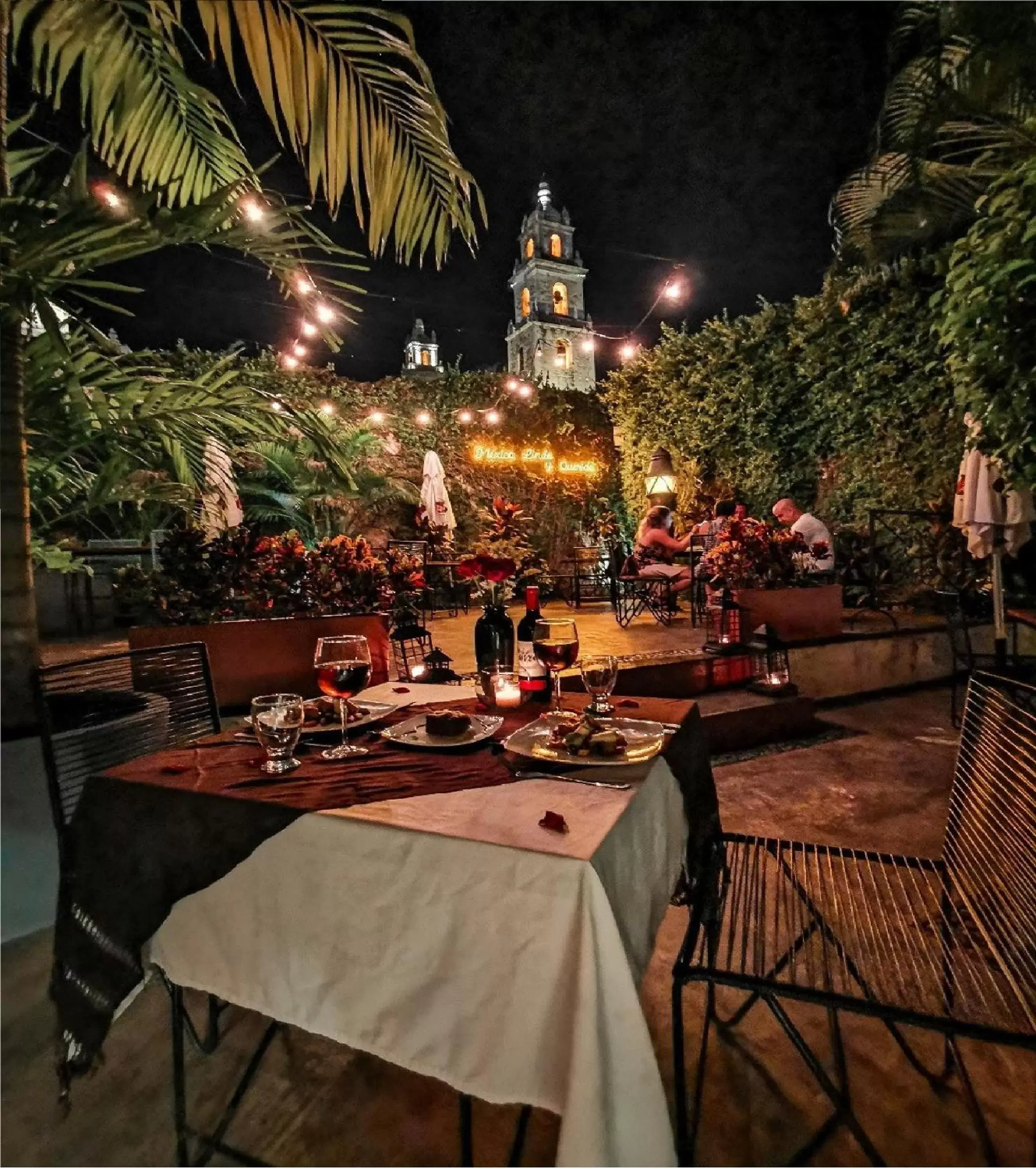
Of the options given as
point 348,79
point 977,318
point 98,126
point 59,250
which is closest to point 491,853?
point 59,250

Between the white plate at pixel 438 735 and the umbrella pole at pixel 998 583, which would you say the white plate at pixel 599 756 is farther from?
the umbrella pole at pixel 998 583

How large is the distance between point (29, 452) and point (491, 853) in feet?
9.08

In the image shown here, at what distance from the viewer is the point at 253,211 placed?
2459 mm

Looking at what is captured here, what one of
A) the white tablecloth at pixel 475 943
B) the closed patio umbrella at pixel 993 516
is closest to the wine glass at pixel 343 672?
the white tablecloth at pixel 475 943

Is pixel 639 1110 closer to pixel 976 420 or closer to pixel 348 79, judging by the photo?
pixel 348 79

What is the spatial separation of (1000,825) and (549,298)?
39.5 metres

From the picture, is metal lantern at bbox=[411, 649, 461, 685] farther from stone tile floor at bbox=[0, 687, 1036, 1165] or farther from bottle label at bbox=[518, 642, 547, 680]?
stone tile floor at bbox=[0, 687, 1036, 1165]

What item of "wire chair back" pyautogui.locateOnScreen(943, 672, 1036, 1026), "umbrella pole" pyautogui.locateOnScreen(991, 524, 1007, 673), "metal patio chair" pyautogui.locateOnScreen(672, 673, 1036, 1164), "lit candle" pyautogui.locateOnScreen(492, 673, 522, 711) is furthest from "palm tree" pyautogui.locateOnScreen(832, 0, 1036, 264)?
"lit candle" pyautogui.locateOnScreen(492, 673, 522, 711)

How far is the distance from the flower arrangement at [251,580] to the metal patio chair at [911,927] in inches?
105

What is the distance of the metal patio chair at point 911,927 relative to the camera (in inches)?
43.7

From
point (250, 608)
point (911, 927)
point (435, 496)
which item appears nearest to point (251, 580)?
point (250, 608)

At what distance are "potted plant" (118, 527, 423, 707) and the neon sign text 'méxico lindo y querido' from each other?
24.5ft

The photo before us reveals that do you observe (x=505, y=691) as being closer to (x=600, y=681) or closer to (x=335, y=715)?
(x=600, y=681)

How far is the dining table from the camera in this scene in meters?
0.83
